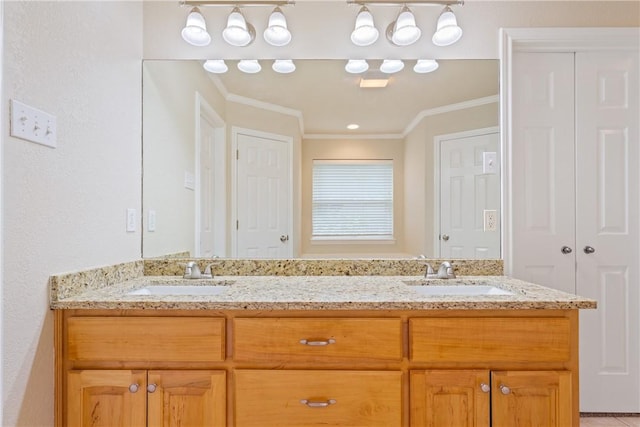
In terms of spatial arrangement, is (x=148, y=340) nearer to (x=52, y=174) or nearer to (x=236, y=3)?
(x=52, y=174)

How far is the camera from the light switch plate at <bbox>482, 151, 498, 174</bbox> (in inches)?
72.5

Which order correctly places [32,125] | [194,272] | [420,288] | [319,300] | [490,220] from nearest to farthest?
[32,125], [319,300], [420,288], [194,272], [490,220]

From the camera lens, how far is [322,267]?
72.1 inches

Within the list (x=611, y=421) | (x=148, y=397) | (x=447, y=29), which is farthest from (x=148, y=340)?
(x=611, y=421)

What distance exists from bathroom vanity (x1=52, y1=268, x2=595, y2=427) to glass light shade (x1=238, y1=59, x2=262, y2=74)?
4.01 ft

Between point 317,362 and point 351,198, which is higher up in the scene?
point 351,198

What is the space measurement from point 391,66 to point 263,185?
0.90 m

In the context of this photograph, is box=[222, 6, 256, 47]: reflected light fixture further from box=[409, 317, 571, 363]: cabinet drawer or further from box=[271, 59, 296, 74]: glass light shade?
box=[409, 317, 571, 363]: cabinet drawer

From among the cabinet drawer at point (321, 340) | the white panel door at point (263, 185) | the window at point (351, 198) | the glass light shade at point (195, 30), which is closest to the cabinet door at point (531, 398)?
the cabinet drawer at point (321, 340)

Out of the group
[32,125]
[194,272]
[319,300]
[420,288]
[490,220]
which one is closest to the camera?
[32,125]

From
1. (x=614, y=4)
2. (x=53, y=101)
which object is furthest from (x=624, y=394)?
(x=53, y=101)

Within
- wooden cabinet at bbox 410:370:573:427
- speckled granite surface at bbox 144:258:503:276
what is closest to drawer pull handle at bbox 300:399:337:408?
wooden cabinet at bbox 410:370:573:427

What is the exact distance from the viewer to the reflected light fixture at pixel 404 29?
1768mm

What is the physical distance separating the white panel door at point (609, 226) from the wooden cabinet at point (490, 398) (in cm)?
95
